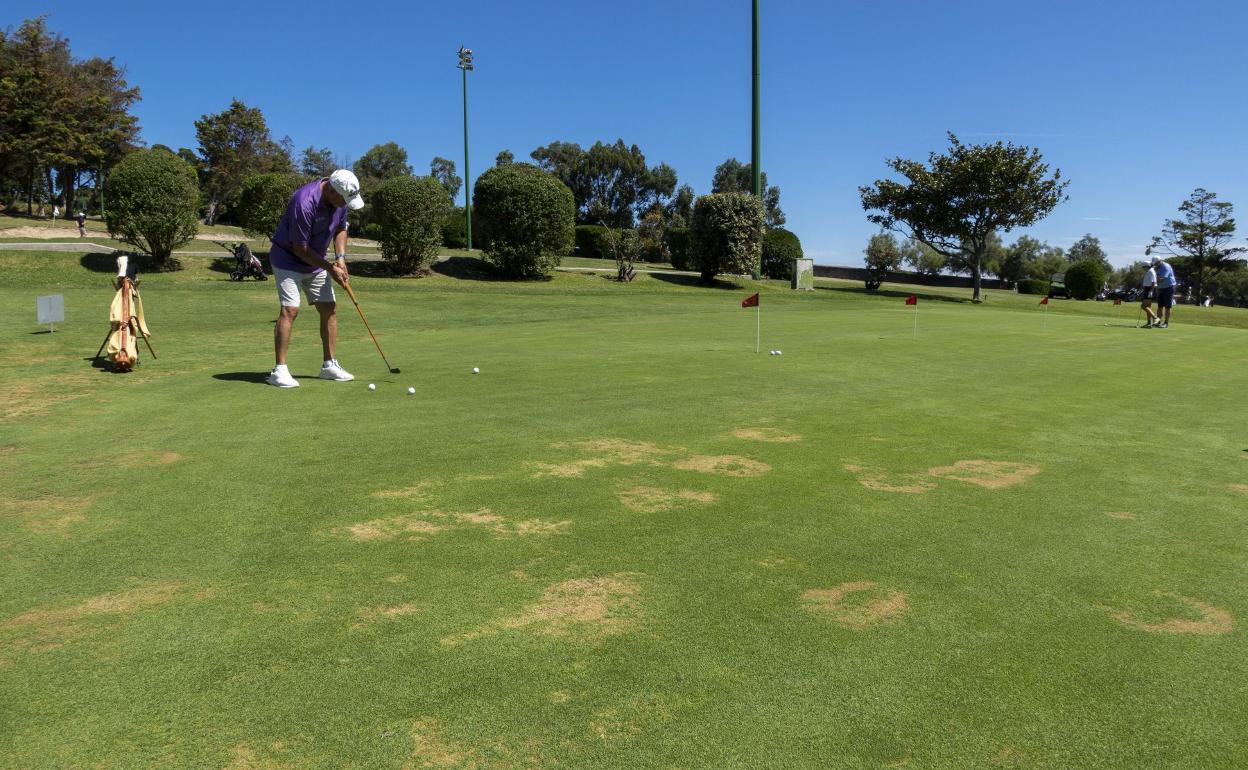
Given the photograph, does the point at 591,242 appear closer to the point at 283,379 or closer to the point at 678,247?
the point at 678,247

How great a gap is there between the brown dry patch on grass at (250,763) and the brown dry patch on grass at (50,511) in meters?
2.74

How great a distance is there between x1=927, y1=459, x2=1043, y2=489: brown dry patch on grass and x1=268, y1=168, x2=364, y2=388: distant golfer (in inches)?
255

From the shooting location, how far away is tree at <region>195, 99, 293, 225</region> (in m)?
57.6

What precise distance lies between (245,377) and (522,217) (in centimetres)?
2252

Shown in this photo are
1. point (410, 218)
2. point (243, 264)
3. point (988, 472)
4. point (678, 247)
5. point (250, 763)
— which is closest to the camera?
point (250, 763)

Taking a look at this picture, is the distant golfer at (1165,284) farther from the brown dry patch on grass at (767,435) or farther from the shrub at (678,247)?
the shrub at (678,247)

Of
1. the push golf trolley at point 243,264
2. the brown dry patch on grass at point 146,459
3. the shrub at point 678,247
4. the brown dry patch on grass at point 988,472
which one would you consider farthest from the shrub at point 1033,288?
the brown dry patch on grass at point 146,459

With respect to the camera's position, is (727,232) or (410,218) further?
(727,232)

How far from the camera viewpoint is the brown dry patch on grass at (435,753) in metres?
2.68

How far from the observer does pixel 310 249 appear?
31.2 ft

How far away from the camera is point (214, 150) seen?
2287 inches

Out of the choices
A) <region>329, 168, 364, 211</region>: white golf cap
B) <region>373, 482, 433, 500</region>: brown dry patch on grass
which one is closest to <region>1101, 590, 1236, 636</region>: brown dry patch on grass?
<region>373, 482, 433, 500</region>: brown dry patch on grass

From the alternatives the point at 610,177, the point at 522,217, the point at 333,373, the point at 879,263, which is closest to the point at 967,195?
the point at 879,263

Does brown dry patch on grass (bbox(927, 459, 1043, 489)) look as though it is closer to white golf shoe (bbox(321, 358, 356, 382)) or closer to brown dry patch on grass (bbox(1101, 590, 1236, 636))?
brown dry patch on grass (bbox(1101, 590, 1236, 636))
